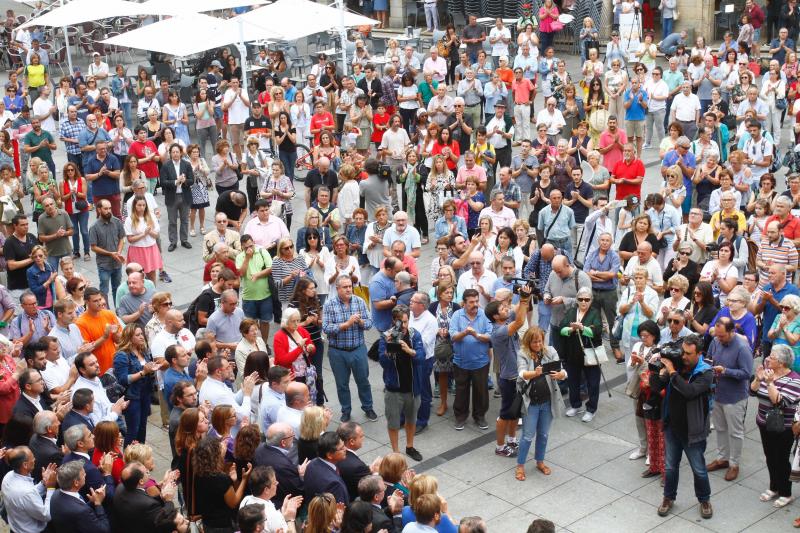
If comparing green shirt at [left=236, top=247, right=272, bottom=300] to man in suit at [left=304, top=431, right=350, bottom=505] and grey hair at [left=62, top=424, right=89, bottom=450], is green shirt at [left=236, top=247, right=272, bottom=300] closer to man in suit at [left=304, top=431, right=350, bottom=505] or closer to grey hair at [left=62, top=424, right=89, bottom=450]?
grey hair at [left=62, top=424, right=89, bottom=450]

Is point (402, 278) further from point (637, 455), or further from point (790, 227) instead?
point (790, 227)

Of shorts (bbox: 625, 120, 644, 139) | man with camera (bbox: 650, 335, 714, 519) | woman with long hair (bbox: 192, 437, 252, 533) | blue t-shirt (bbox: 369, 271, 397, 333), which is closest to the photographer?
woman with long hair (bbox: 192, 437, 252, 533)

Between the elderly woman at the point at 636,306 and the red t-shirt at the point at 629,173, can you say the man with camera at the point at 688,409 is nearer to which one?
the elderly woman at the point at 636,306

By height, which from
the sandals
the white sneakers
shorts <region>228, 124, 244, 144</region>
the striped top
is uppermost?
shorts <region>228, 124, 244, 144</region>

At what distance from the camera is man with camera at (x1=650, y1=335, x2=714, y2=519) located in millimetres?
9531

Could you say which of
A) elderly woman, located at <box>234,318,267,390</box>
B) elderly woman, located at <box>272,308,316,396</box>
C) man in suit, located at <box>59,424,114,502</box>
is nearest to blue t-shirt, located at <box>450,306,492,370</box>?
elderly woman, located at <box>272,308,316,396</box>

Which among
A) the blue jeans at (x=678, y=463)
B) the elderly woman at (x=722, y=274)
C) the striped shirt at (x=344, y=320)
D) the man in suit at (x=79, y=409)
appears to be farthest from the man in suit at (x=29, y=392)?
the elderly woman at (x=722, y=274)

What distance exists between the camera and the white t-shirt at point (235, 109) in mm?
21609

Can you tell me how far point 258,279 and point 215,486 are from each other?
4922 mm

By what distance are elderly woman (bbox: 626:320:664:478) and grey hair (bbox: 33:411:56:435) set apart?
16.4 ft

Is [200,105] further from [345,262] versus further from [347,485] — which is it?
[347,485]

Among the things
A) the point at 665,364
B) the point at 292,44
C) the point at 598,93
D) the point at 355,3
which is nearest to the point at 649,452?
the point at 665,364

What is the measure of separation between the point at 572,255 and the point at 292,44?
17.6 meters

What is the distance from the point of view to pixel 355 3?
3819 cm
